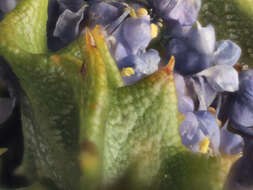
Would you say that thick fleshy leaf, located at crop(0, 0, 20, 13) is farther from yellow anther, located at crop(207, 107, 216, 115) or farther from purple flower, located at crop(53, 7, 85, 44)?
yellow anther, located at crop(207, 107, 216, 115)

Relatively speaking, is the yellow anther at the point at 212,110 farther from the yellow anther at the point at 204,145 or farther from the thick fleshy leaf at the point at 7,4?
the thick fleshy leaf at the point at 7,4

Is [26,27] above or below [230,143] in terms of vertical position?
above

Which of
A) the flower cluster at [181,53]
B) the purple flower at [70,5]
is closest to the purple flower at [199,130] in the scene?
the flower cluster at [181,53]

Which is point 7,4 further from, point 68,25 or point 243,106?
point 243,106

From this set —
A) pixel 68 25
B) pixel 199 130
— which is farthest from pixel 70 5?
pixel 199 130

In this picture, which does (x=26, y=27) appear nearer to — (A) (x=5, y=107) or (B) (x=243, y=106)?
(A) (x=5, y=107)

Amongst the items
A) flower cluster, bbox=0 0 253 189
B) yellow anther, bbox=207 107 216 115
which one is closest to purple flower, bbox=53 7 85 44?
flower cluster, bbox=0 0 253 189
